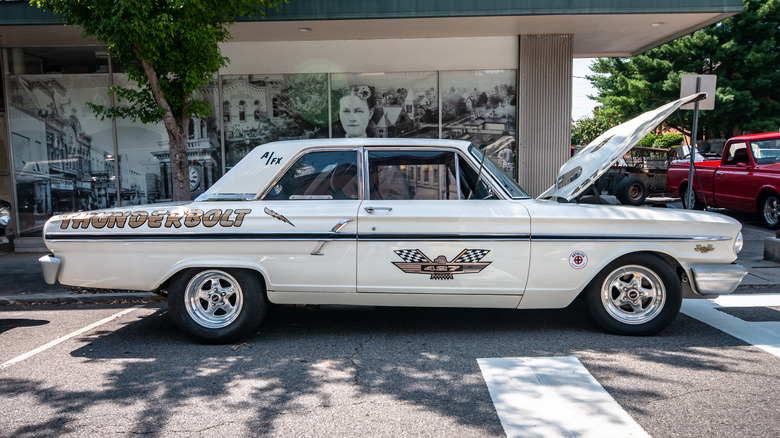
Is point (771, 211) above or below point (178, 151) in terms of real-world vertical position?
Result: below

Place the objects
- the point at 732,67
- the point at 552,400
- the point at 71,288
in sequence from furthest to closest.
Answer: the point at 732,67
the point at 71,288
the point at 552,400

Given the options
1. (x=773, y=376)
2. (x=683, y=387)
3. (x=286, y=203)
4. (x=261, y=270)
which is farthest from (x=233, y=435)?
(x=773, y=376)

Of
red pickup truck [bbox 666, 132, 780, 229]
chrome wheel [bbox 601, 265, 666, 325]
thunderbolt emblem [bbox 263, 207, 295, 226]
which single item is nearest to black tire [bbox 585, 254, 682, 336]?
chrome wheel [bbox 601, 265, 666, 325]

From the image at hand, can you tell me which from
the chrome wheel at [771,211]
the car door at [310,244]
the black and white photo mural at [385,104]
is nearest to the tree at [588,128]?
the chrome wheel at [771,211]

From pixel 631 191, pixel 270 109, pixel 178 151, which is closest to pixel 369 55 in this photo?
pixel 270 109

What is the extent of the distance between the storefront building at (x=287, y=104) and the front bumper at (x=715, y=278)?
6.37 m

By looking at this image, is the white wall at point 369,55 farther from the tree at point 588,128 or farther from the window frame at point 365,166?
the tree at point 588,128

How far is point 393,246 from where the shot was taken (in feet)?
16.1

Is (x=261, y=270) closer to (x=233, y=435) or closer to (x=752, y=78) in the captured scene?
(x=233, y=435)

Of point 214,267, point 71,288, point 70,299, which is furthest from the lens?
point 71,288

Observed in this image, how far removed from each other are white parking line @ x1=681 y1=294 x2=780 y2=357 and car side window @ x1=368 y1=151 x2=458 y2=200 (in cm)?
282

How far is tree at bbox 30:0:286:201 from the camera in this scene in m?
6.85

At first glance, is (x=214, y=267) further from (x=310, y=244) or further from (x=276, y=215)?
(x=310, y=244)

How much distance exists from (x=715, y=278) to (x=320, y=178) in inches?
136
